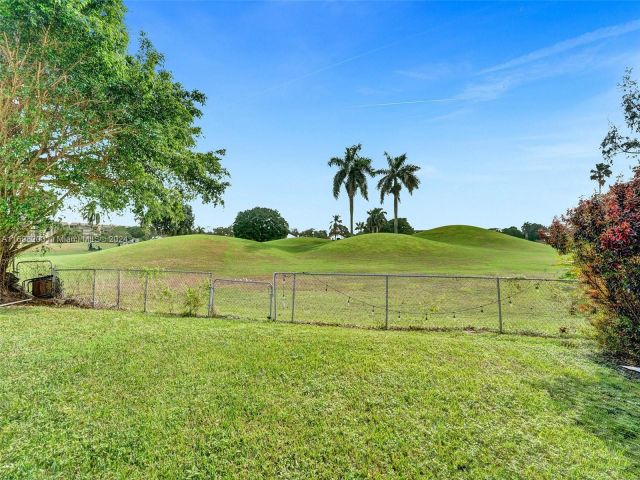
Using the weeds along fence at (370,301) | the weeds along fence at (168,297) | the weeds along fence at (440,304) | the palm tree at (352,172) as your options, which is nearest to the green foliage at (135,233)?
the palm tree at (352,172)

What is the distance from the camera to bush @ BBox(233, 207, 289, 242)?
232 ft

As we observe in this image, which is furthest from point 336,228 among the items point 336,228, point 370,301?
point 370,301

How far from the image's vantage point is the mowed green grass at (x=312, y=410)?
13.1 feet

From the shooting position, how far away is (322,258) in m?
39.5

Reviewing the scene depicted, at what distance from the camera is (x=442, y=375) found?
600cm

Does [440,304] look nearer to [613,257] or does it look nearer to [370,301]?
[370,301]

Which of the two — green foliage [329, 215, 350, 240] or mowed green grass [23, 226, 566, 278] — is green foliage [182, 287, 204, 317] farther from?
green foliage [329, 215, 350, 240]

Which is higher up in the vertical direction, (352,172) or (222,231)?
(352,172)

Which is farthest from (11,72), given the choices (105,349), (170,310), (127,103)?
(105,349)

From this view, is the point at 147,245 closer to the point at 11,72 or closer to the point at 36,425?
the point at 11,72

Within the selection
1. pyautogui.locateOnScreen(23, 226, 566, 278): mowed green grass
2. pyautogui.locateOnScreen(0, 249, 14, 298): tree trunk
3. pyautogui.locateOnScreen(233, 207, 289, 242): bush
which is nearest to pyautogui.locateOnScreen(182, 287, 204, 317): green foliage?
pyautogui.locateOnScreen(0, 249, 14, 298): tree trunk

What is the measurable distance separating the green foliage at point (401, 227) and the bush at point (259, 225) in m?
22.4

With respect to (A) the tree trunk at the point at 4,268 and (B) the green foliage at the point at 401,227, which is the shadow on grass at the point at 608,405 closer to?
(A) the tree trunk at the point at 4,268

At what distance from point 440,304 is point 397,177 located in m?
40.5
